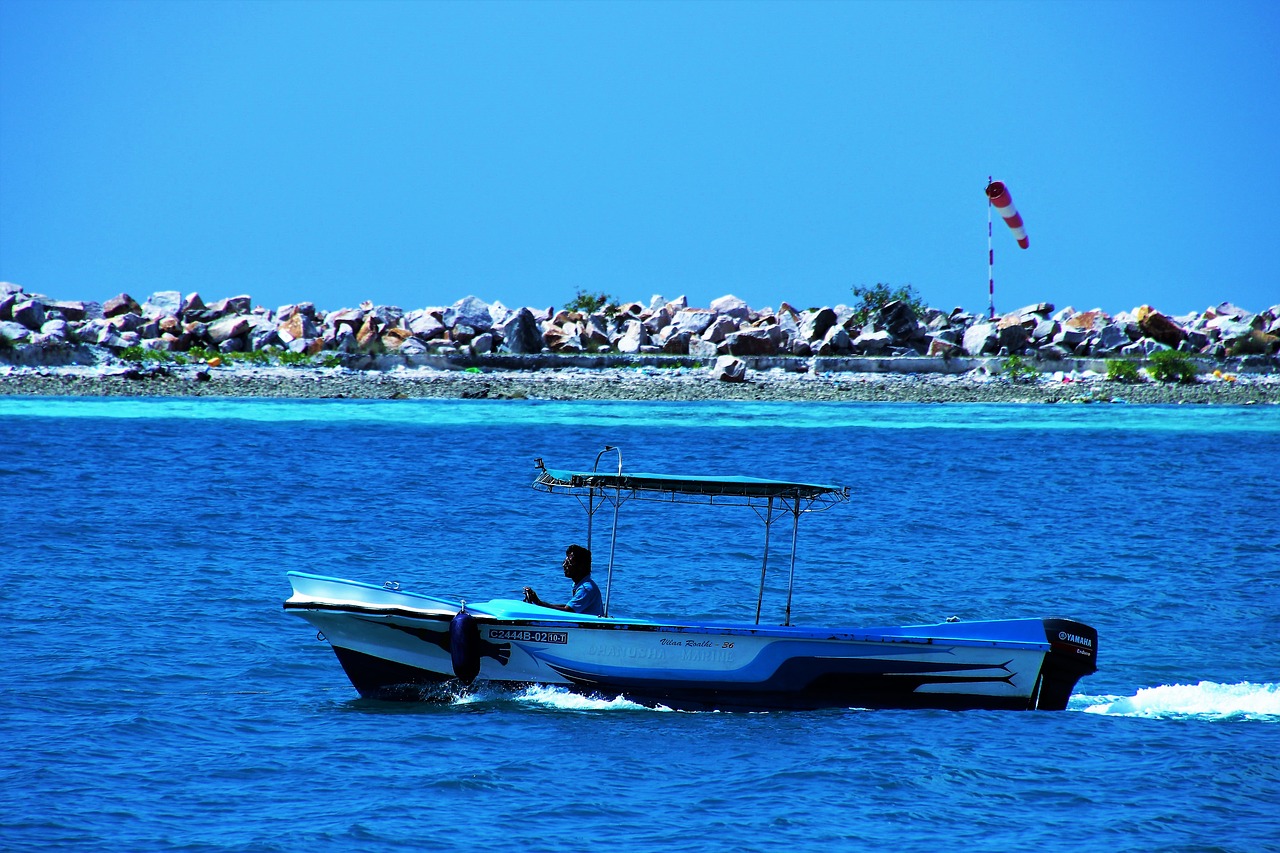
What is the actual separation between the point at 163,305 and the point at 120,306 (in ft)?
5.39

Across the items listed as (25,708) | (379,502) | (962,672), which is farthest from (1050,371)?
(25,708)

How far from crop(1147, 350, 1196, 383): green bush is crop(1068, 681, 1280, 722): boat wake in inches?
1562

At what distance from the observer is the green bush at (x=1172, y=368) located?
49375 millimetres

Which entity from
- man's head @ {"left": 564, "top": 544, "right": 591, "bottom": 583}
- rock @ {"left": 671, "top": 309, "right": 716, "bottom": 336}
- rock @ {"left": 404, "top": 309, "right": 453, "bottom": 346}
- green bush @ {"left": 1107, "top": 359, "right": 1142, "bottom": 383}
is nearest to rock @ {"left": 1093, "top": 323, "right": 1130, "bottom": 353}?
green bush @ {"left": 1107, "top": 359, "right": 1142, "bottom": 383}

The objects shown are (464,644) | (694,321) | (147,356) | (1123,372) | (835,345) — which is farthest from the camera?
(694,321)

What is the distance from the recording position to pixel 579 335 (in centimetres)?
5272

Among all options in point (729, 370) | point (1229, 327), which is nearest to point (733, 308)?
point (729, 370)

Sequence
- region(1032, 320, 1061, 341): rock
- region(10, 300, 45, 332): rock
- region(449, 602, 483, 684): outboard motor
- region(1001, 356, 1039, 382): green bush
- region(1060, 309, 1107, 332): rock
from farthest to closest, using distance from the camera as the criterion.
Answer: region(1060, 309, 1107, 332): rock, region(1032, 320, 1061, 341): rock, region(1001, 356, 1039, 382): green bush, region(10, 300, 45, 332): rock, region(449, 602, 483, 684): outboard motor

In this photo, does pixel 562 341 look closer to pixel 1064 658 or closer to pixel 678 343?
pixel 678 343

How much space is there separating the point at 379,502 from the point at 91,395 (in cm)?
2269

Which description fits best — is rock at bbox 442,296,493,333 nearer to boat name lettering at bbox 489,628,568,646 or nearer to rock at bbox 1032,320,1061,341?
rock at bbox 1032,320,1061,341

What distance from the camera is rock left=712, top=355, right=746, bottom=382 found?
4712 centimetres

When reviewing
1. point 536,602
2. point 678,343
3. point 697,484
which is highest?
point 678,343

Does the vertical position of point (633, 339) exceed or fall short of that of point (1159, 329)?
it falls short
